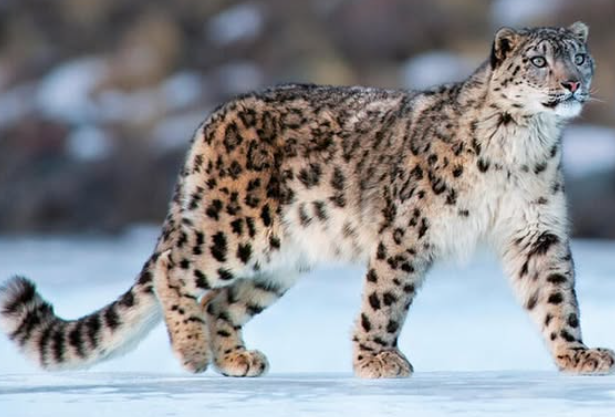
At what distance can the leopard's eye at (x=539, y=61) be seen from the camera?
7.63 meters

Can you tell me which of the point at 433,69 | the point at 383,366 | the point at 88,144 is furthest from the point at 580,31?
the point at 88,144

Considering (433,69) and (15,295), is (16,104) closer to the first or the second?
(433,69)

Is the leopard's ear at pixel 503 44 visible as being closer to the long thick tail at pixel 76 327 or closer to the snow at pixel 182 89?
the long thick tail at pixel 76 327

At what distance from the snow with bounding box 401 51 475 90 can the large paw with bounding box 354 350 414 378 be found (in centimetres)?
1318

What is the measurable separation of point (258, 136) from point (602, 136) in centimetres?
1084

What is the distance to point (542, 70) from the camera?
762 centimetres

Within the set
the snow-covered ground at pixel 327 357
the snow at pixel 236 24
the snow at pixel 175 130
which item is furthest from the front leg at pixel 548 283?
the snow at pixel 236 24

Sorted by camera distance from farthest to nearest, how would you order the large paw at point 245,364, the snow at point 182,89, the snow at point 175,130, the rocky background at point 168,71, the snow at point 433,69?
1. the snow at point 182,89
2. the snow at point 433,69
3. the snow at point 175,130
4. the rocky background at point 168,71
5. the large paw at point 245,364

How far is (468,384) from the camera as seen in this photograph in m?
6.86

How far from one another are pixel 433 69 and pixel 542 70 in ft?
45.7

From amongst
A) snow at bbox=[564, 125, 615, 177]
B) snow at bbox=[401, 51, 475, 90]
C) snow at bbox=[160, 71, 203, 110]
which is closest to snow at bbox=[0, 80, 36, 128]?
snow at bbox=[160, 71, 203, 110]

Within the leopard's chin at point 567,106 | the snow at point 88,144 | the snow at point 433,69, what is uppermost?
the snow at point 433,69

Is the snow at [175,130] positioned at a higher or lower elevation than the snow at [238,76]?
lower

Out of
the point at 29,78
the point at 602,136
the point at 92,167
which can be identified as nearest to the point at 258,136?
the point at 602,136
